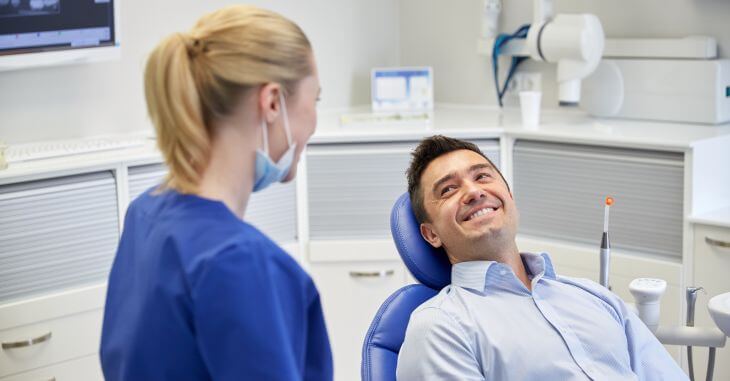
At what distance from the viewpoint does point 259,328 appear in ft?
4.15

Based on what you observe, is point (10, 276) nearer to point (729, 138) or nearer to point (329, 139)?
point (329, 139)

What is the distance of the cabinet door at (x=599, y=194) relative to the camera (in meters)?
3.07

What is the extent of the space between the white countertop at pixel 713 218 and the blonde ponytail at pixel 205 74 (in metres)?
1.89

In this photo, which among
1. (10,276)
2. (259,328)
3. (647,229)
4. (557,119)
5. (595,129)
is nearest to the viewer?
(259,328)

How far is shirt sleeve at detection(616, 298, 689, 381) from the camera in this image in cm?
218

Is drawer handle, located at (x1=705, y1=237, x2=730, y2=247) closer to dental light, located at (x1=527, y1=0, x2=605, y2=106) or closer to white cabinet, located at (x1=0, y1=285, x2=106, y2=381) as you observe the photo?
dental light, located at (x1=527, y1=0, x2=605, y2=106)

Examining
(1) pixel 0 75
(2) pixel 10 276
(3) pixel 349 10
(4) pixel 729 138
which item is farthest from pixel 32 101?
(4) pixel 729 138

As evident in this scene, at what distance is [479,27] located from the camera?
4059mm

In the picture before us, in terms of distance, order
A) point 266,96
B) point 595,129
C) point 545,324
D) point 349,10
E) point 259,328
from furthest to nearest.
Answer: point 349,10 < point 595,129 < point 545,324 < point 266,96 < point 259,328

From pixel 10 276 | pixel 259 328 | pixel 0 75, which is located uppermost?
pixel 0 75

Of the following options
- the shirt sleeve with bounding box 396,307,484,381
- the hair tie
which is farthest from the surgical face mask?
the shirt sleeve with bounding box 396,307,484,381

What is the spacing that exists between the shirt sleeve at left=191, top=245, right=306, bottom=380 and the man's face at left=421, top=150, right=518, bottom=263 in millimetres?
1010

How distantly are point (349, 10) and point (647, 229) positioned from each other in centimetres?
159

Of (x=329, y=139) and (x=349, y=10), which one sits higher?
(x=349, y=10)
